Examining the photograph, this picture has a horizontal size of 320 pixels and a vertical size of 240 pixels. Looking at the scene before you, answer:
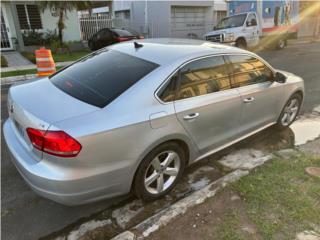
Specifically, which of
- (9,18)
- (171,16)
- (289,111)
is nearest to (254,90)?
(289,111)

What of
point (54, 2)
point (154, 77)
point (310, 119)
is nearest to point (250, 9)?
point (54, 2)

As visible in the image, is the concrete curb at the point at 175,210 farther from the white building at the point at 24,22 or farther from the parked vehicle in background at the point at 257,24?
the white building at the point at 24,22

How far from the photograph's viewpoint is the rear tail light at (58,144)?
2299 mm

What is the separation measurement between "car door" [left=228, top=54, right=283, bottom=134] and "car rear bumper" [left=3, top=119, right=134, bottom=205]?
1.87m

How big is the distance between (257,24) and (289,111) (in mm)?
12155

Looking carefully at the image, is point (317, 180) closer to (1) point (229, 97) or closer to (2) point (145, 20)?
(1) point (229, 97)

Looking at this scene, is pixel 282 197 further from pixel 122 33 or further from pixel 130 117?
pixel 122 33

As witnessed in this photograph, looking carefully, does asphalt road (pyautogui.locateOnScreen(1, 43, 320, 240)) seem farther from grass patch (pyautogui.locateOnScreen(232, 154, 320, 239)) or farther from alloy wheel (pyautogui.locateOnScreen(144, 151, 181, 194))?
grass patch (pyautogui.locateOnScreen(232, 154, 320, 239))

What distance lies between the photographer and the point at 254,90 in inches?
150

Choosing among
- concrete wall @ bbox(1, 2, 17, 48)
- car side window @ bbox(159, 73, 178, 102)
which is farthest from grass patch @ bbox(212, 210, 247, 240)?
concrete wall @ bbox(1, 2, 17, 48)

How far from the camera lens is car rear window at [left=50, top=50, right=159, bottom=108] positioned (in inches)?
109

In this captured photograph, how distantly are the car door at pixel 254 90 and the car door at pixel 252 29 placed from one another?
11850mm

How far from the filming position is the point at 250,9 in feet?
55.2

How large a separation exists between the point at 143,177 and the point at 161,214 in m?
0.39
